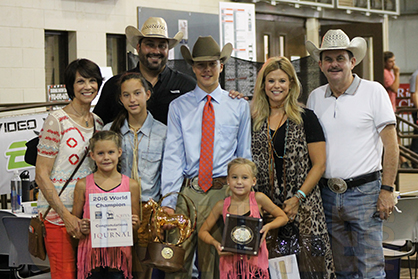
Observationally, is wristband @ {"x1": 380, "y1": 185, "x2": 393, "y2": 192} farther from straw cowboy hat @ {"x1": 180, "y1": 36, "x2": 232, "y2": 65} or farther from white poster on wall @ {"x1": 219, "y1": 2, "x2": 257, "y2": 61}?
white poster on wall @ {"x1": 219, "y1": 2, "x2": 257, "y2": 61}

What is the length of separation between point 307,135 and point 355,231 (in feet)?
1.61

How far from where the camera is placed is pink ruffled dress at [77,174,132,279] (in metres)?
2.12

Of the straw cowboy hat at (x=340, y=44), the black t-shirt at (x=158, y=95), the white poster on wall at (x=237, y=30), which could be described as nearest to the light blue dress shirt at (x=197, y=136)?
the black t-shirt at (x=158, y=95)

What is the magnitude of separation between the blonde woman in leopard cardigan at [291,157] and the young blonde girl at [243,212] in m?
0.11

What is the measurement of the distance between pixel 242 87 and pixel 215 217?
10.3ft

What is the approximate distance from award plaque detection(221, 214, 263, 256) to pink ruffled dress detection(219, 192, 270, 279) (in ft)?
0.12

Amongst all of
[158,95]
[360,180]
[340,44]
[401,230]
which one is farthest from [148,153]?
[401,230]

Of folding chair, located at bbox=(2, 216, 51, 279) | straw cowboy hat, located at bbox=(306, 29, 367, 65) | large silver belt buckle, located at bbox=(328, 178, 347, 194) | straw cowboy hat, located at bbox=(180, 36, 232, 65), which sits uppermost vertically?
straw cowboy hat, located at bbox=(306, 29, 367, 65)

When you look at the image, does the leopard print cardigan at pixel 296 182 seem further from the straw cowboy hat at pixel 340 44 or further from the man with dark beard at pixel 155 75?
the man with dark beard at pixel 155 75

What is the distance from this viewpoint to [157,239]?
215cm

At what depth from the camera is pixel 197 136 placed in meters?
2.50

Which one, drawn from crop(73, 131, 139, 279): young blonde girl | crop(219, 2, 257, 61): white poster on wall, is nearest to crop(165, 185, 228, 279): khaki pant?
crop(73, 131, 139, 279): young blonde girl

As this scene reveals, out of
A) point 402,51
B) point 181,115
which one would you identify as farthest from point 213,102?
point 402,51

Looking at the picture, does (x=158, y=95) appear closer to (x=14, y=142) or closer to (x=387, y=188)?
(x=387, y=188)
